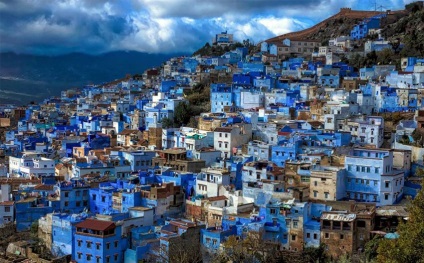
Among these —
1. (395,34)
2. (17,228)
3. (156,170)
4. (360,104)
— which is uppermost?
(395,34)

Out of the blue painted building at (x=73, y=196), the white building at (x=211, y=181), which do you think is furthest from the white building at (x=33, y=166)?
the white building at (x=211, y=181)

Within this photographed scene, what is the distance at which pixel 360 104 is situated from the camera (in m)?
32.4

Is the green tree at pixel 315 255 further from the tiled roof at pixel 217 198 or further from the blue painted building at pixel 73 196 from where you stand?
the blue painted building at pixel 73 196

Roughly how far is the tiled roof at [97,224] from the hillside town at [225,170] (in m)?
0.04

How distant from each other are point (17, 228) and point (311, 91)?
62.2 ft

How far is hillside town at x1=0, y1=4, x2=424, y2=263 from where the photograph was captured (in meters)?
20.1

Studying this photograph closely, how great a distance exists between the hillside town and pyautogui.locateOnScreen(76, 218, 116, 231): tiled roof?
4cm

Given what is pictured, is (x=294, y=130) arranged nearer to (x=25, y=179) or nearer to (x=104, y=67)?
(x=25, y=179)

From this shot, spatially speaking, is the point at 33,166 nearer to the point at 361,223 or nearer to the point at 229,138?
the point at 229,138

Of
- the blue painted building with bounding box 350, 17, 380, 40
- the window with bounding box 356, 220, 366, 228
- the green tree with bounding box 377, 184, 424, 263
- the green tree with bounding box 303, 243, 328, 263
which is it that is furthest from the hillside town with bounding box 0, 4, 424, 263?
the blue painted building with bounding box 350, 17, 380, 40

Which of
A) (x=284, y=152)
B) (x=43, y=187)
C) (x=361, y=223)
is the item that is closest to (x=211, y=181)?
(x=284, y=152)

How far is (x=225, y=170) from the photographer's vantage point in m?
24.5

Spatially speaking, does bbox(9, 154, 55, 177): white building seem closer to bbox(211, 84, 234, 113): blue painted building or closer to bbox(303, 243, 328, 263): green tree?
bbox(211, 84, 234, 113): blue painted building

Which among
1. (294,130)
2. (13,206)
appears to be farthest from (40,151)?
(294,130)
